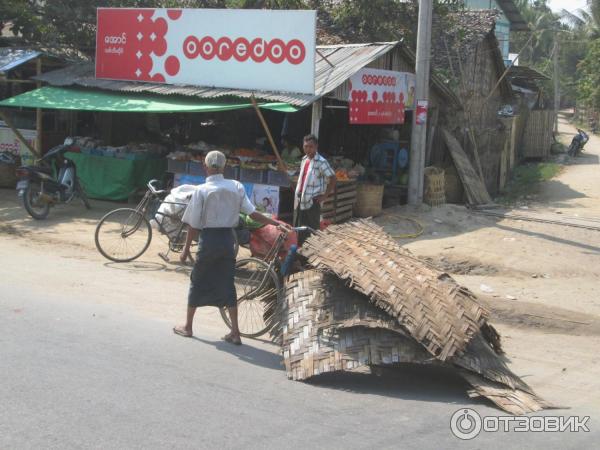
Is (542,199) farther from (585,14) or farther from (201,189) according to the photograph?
(585,14)

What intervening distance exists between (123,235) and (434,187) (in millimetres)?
7145

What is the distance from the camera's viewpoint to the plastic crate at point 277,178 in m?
11.6

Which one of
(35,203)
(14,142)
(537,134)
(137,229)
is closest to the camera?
(137,229)

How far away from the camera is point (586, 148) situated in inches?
1297

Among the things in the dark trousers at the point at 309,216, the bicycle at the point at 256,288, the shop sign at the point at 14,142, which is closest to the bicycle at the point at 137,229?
the dark trousers at the point at 309,216

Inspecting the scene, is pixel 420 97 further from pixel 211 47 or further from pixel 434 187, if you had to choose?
pixel 211 47

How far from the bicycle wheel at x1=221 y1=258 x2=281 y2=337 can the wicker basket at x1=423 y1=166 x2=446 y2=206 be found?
7.82 meters

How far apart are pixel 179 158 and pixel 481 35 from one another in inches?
382

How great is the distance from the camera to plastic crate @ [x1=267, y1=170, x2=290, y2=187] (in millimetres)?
11570

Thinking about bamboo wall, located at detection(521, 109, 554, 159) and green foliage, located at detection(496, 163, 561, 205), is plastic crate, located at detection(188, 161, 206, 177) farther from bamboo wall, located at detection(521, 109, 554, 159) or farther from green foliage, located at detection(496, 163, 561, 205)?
bamboo wall, located at detection(521, 109, 554, 159)

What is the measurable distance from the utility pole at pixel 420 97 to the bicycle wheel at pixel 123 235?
6166 millimetres

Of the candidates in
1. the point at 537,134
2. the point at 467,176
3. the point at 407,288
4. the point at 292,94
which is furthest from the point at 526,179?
the point at 407,288

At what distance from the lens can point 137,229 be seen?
Result: 9.00 meters

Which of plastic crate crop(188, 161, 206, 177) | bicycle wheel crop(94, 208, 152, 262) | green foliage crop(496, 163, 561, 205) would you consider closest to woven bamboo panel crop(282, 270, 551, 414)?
bicycle wheel crop(94, 208, 152, 262)
